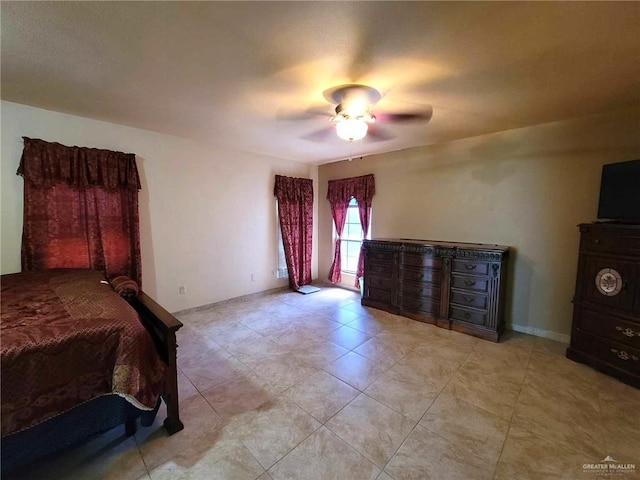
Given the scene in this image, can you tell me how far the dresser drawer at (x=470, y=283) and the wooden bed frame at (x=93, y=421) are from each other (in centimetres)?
287

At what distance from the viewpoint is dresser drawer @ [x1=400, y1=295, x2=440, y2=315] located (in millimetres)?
3244

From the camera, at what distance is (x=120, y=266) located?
2920 mm

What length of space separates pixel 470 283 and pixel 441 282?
310 millimetres

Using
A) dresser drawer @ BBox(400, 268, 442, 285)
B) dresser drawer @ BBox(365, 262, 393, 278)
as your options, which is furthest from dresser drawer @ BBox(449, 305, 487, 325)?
dresser drawer @ BBox(365, 262, 393, 278)

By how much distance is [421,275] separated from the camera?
3.34 metres

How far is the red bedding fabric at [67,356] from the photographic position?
114cm

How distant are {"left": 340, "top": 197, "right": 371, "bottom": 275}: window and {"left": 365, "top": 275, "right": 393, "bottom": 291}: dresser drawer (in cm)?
92

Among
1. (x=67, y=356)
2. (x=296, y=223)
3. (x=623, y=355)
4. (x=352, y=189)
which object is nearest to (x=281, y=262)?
(x=296, y=223)

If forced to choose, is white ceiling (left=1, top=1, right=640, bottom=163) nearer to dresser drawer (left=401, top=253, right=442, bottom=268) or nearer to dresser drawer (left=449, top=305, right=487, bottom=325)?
dresser drawer (left=401, top=253, right=442, bottom=268)

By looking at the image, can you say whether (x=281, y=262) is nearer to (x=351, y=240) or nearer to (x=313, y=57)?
(x=351, y=240)

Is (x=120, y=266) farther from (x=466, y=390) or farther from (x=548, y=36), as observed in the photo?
(x=548, y=36)

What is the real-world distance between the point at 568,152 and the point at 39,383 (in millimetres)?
4355

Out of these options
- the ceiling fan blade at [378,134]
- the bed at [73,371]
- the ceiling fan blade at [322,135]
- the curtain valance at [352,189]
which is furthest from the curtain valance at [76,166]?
the curtain valance at [352,189]

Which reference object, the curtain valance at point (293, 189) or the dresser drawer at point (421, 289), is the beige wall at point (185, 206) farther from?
the dresser drawer at point (421, 289)
